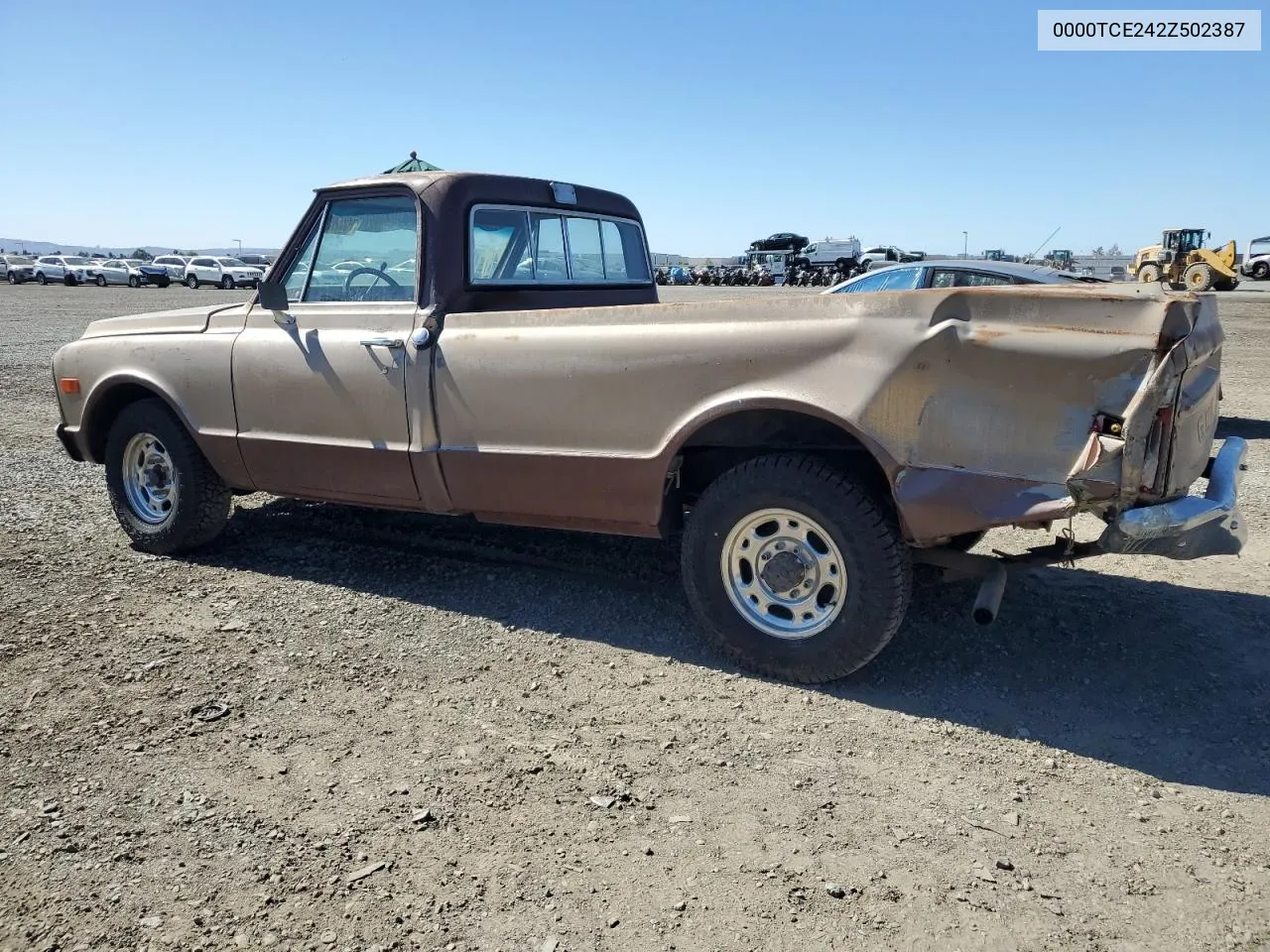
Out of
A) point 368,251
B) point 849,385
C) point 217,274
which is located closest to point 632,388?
point 849,385

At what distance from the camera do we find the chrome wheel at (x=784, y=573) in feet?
12.5

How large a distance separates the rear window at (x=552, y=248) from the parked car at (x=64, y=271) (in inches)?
2025

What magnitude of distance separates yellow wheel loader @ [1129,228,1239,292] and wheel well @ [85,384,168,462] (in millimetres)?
32539

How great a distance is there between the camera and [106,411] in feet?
18.9

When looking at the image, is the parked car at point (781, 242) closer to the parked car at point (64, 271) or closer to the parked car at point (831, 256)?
the parked car at point (831, 256)

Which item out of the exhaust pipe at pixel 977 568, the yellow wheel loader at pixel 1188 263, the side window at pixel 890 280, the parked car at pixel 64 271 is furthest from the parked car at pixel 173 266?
the exhaust pipe at pixel 977 568

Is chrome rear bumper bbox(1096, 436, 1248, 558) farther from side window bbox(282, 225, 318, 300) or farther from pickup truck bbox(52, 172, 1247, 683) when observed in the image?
side window bbox(282, 225, 318, 300)

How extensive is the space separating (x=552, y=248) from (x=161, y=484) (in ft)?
→ 8.64

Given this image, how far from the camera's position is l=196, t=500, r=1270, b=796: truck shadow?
358 centimetres

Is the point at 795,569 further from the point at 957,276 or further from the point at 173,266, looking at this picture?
the point at 173,266

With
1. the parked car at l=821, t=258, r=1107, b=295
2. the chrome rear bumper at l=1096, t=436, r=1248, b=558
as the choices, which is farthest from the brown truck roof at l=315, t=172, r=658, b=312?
the parked car at l=821, t=258, r=1107, b=295

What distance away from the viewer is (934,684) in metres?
3.95

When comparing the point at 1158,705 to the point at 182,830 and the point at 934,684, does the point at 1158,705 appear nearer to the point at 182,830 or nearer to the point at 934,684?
the point at 934,684

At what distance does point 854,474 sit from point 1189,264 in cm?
3454
